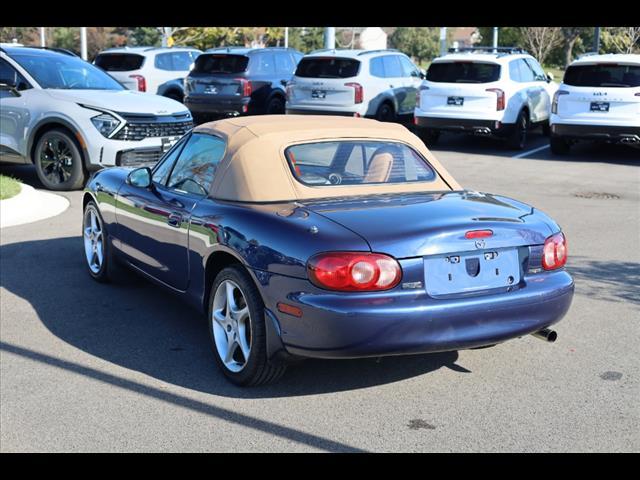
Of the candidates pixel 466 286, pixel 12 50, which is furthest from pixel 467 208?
pixel 12 50

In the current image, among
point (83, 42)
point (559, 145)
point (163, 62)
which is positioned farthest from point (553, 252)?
point (83, 42)

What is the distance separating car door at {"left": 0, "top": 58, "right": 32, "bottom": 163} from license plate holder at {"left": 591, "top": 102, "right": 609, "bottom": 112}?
924cm

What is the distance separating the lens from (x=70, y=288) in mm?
7539

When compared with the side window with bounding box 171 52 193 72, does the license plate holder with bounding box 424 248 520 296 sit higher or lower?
lower

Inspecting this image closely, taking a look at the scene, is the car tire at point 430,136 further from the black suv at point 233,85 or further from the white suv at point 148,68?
the white suv at point 148,68

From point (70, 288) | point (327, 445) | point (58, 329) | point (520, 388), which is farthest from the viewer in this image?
point (70, 288)

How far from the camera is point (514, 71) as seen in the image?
17.6 metres

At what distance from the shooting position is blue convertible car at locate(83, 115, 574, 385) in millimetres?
4629

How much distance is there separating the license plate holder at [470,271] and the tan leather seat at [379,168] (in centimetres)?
115

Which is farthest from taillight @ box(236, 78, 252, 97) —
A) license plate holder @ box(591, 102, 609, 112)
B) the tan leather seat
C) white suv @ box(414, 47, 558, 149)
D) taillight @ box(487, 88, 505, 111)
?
the tan leather seat

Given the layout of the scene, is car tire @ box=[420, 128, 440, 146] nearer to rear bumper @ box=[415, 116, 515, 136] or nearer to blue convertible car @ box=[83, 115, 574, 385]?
rear bumper @ box=[415, 116, 515, 136]
